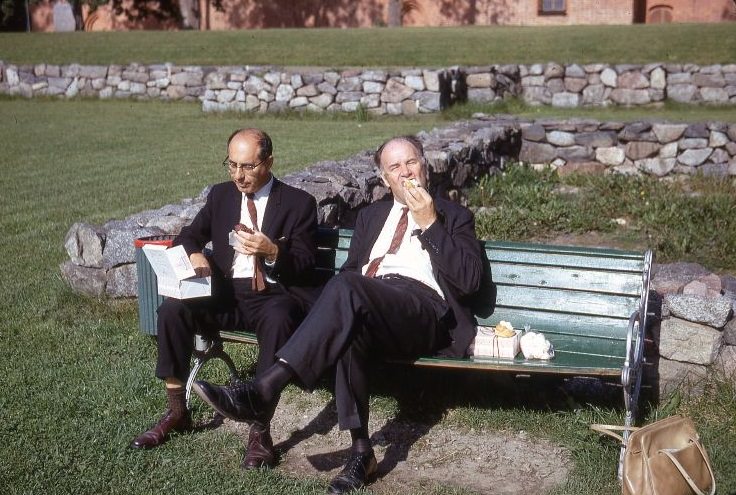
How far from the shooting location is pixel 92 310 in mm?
5887

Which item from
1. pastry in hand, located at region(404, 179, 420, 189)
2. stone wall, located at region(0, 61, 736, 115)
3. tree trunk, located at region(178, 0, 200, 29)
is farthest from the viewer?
tree trunk, located at region(178, 0, 200, 29)

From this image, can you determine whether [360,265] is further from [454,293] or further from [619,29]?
[619,29]

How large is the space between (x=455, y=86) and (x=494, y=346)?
14962 millimetres

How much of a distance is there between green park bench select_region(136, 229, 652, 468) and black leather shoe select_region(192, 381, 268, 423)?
16.4 inches

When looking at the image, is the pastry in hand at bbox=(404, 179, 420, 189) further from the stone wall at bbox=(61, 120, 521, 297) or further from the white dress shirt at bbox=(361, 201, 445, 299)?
the stone wall at bbox=(61, 120, 521, 297)

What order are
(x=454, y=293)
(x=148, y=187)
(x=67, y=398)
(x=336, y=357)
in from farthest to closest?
(x=148, y=187) → (x=67, y=398) → (x=454, y=293) → (x=336, y=357)

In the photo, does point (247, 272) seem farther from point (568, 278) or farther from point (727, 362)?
point (727, 362)

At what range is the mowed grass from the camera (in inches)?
892


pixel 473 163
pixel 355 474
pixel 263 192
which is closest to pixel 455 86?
pixel 473 163

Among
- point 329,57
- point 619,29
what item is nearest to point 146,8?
point 329,57

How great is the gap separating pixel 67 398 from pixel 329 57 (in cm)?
2028

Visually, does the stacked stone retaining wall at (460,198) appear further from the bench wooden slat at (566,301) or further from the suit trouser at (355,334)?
the suit trouser at (355,334)

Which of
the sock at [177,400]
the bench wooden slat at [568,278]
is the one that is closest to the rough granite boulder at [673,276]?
the bench wooden slat at [568,278]

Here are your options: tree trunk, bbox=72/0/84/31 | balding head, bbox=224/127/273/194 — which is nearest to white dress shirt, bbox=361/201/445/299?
balding head, bbox=224/127/273/194
